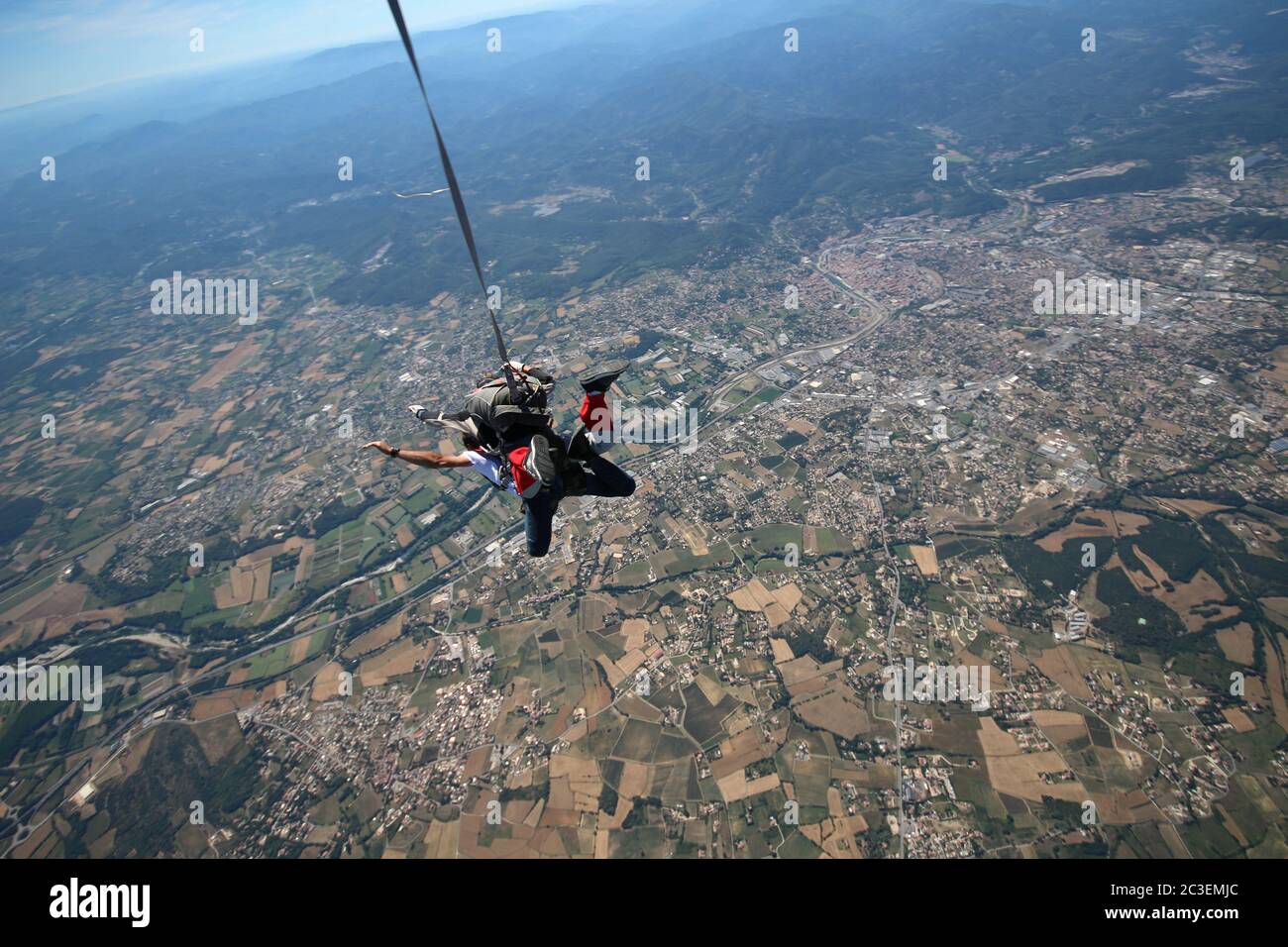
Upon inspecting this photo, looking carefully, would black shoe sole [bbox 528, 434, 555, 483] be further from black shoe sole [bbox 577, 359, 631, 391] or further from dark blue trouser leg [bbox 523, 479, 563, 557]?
black shoe sole [bbox 577, 359, 631, 391]

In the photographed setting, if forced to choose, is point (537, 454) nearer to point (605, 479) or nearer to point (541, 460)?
point (541, 460)

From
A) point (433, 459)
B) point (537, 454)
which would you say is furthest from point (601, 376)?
point (433, 459)

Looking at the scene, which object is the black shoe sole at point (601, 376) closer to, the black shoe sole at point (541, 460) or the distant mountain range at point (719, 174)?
the black shoe sole at point (541, 460)

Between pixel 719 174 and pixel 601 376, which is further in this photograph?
pixel 719 174

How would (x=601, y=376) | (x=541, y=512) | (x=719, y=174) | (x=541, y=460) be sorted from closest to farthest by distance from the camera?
(x=541, y=460), (x=541, y=512), (x=601, y=376), (x=719, y=174)

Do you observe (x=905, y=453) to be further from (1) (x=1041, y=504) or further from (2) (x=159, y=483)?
(2) (x=159, y=483)

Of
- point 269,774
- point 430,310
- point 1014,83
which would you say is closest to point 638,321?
point 430,310

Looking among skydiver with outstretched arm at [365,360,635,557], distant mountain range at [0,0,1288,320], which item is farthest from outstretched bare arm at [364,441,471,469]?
distant mountain range at [0,0,1288,320]
